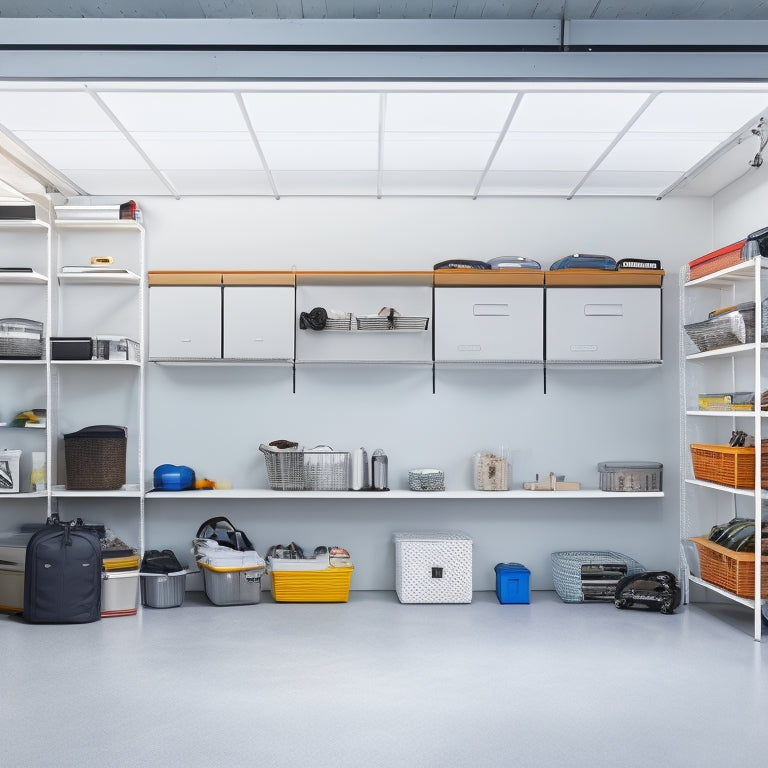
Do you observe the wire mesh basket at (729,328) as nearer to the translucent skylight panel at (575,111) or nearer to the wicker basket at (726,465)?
the wicker basket at (726,465)

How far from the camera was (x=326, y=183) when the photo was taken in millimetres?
6176

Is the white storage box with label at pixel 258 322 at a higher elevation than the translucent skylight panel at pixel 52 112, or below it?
below

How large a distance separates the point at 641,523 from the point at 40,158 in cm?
523

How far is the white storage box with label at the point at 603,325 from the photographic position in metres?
6.08

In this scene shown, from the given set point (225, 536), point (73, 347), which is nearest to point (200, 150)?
point (73, 347)

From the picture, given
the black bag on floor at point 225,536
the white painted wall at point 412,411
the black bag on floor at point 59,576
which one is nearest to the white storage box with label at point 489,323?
the white painted wall at point 412,411

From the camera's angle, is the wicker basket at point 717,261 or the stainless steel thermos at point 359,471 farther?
the stainless steel thermos at point 359,471

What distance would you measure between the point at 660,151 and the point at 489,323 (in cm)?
166

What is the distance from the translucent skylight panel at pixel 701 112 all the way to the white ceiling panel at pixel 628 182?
2.95ft

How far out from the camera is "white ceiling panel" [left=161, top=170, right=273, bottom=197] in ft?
19.4

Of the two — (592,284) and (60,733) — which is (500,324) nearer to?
(592,284)

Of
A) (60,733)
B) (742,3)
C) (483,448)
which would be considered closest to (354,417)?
(483,448)

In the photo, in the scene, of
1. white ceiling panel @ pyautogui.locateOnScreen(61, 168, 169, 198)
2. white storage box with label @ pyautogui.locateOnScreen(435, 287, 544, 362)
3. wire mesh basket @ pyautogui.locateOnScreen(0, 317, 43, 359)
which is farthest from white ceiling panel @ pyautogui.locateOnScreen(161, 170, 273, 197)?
white storage box with label @ pyautogui.locateOnScreen(435, 287, 544, 362)

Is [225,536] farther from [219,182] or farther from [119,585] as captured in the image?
[219,182]
